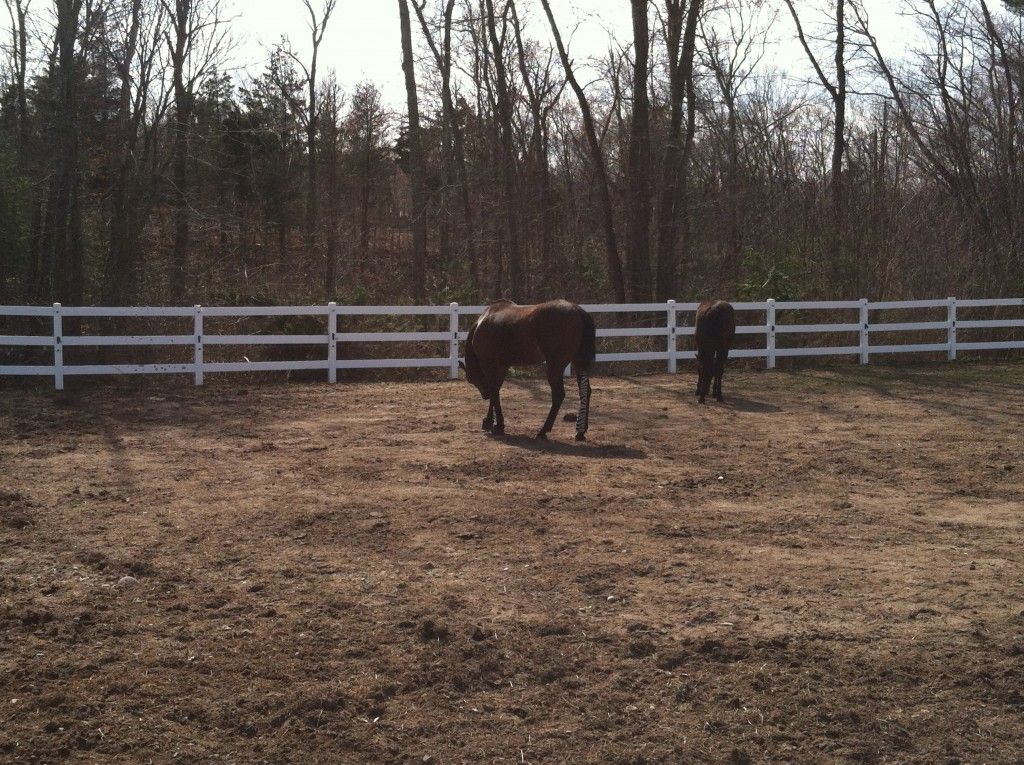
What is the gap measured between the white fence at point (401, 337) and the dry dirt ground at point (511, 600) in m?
4.29

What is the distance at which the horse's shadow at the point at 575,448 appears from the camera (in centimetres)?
954

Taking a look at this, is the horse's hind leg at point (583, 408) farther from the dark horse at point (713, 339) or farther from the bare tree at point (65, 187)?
the bare tree at point (65, 187)

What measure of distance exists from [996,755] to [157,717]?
322cm

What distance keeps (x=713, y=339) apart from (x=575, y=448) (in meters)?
4.26

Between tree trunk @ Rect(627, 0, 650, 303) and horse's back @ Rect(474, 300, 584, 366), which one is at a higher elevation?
tree trunk @ Rect(627, 0, 650, 303)

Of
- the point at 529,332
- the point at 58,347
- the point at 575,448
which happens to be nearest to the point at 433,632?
the point at 575,448

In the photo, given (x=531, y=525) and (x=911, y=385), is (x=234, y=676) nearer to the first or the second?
(x=531, y=525)

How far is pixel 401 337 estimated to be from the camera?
52.6 feet

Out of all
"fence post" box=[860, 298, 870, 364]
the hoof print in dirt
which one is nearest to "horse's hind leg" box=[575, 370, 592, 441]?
the hoof print in dirt

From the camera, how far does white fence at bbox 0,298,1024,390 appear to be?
1427 cm

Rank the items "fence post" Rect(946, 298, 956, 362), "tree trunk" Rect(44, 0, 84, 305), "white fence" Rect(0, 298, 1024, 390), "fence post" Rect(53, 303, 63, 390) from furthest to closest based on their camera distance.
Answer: "fence post" Rect(946, 298, 956, 362), "tree trunk" Rect(44, 0, 84, 305), "white fence" Rect(0, 298, 1024, 390), "fence post" Rect(53, 303, 63, 390)

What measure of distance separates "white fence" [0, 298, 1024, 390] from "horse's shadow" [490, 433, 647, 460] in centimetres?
568

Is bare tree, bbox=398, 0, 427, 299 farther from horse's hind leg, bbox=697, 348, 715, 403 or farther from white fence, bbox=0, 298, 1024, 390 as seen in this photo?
horse's hind leg, bbox=697, 348, 715, 403

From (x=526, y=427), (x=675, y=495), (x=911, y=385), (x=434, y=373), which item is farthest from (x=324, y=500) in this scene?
(x=911, y=385)
